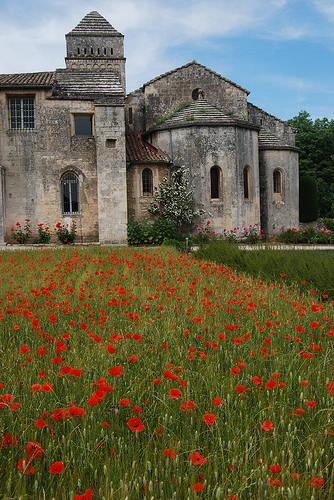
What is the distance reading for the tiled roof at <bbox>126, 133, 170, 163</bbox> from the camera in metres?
22.1

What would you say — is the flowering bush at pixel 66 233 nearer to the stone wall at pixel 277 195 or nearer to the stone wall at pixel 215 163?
the stone wall at pixel 215 163

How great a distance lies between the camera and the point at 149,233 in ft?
67.6

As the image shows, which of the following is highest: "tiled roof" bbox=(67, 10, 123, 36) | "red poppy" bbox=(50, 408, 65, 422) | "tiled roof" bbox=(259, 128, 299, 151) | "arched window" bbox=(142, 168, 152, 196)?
"tiled roof" bbox=(67, 10, 123, 36)

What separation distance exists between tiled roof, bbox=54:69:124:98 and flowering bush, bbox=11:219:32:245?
6615 millimetres

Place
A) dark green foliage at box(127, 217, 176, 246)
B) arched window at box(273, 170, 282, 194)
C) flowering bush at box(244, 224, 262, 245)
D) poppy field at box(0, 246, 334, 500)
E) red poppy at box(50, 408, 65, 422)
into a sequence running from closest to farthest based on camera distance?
poppy field at box(0, 246, 334, 500) < red poppy at box(50, 408, 65, 422) < dark green foliage at box(127, 217, 176, 246) < flowering bush at box(244, 224, 262, 245) < arched window at box(273, 170, 282, 194)

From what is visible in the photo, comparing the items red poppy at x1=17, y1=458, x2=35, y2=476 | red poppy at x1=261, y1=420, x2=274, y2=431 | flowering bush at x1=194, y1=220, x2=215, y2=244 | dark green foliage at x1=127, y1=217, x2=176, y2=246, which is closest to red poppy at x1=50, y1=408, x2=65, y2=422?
red poppy at x1=17, y1=458, x2=35, y2=476

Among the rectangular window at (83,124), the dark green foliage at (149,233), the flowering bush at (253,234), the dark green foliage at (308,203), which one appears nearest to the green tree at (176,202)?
the dark green foliage at (149,233)

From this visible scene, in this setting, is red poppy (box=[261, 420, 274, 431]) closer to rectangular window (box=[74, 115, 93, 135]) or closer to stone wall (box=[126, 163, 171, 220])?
stone wall (box=[126, 163, 171, 220])

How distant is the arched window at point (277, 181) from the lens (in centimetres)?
2612

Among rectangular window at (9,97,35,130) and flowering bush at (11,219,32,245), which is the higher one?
rectangular window at (9,97,35,130)

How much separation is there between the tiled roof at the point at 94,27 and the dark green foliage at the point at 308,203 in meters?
17.5

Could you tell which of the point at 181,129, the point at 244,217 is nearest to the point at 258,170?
the point at 244,217

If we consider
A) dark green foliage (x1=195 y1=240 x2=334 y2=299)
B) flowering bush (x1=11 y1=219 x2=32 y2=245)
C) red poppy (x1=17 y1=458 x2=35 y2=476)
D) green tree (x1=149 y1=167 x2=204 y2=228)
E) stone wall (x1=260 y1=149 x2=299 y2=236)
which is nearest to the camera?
red poppy (x1=17 y1=458 x2=35 y2=476)

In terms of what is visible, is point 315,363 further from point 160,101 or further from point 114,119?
point 160,101
